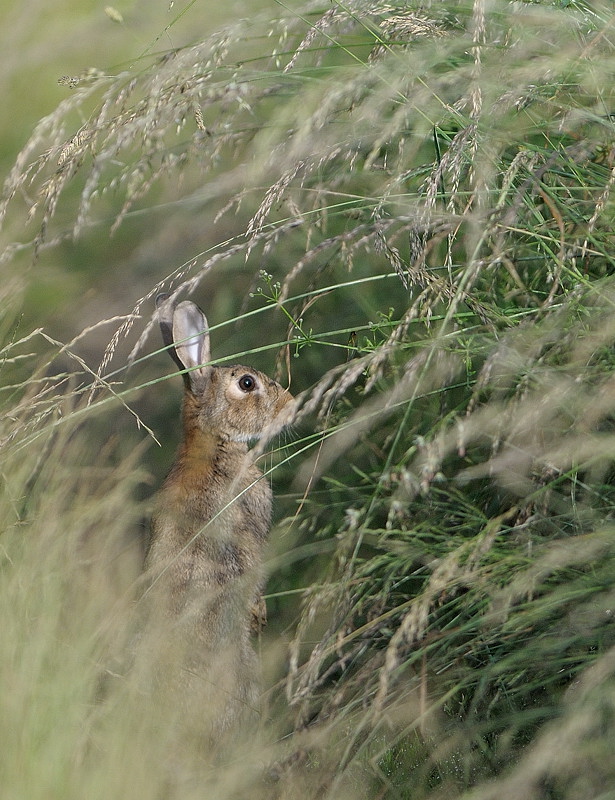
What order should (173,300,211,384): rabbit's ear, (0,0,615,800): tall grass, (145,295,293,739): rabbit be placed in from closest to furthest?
(0,0,615,800): tall grass < (145,295,293,739): rabbit < (173,300,211,384): rabbit's ear

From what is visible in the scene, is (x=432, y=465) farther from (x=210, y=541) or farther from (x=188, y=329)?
(x=188, y=329)

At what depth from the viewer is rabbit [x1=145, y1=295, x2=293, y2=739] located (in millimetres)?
2367

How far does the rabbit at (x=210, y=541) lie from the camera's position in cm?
237

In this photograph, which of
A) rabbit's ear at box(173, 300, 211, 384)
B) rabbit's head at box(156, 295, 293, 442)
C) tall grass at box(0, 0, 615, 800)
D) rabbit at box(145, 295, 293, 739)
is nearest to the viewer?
tall grass at box(0, 0, 615, 800)

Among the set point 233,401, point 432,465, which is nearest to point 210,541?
point 233,401

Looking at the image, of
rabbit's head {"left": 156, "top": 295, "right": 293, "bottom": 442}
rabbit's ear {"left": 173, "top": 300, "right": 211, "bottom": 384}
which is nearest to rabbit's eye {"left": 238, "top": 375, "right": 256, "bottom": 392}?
rabbit's head {"left": 156, "top": 295, "right": 293, "bottom": 442}

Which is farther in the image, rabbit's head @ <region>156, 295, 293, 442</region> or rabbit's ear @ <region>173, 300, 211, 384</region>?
rabbit's head @ <region>156, 295, 293, 442</region>

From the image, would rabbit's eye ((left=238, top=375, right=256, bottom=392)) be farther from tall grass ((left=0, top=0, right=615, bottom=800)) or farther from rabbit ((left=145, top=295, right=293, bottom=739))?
tall grass ((left=0, top=0, right=615, bottom=800))

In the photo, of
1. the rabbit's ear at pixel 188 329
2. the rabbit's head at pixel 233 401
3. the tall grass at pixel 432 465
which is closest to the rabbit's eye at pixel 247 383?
the rabbit's head at pixel 233 401

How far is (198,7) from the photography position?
4.24m

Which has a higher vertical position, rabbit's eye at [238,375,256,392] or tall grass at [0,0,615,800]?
tall grass at [0,0,615,800]

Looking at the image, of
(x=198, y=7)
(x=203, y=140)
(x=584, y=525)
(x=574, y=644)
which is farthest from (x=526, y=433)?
(x=198, y=7)

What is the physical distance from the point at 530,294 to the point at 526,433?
35 cm

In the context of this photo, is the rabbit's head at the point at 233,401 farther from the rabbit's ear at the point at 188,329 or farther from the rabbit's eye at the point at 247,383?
the rabbit's ear at the point at 188,329
